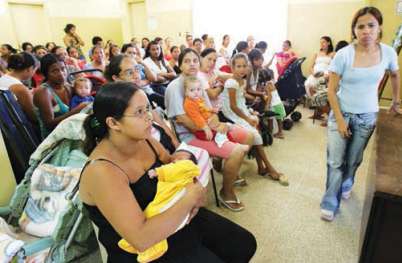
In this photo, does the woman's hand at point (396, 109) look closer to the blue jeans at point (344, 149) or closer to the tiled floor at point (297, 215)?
the blue jeans at point (344, 149)

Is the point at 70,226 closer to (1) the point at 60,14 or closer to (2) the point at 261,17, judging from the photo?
(2) the point at 261,17

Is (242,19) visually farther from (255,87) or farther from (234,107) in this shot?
(234,107)

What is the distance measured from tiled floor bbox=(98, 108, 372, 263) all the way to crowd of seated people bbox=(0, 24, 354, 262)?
121 mm

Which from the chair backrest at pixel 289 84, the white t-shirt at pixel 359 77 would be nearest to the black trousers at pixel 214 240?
the white t-shirt at pixel 359 77

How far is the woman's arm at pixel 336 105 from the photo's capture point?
1761mm

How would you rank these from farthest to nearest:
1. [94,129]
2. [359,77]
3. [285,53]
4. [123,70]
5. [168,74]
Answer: [285,53] < [168,74] < [123,70] < [359,77] < [94,129]

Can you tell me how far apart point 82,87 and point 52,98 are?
255 mm

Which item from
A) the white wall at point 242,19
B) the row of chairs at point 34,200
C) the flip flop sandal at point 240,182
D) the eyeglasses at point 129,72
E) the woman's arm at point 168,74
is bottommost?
the flip flop sandal at point 240,182

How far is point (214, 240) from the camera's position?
3.97 feet

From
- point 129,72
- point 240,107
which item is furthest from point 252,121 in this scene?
point 129,72

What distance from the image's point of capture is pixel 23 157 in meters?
2.01

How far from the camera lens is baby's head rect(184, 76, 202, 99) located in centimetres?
214

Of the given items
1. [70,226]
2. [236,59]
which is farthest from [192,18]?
[70,226]

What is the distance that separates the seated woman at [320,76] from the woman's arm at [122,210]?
3.63 meters
